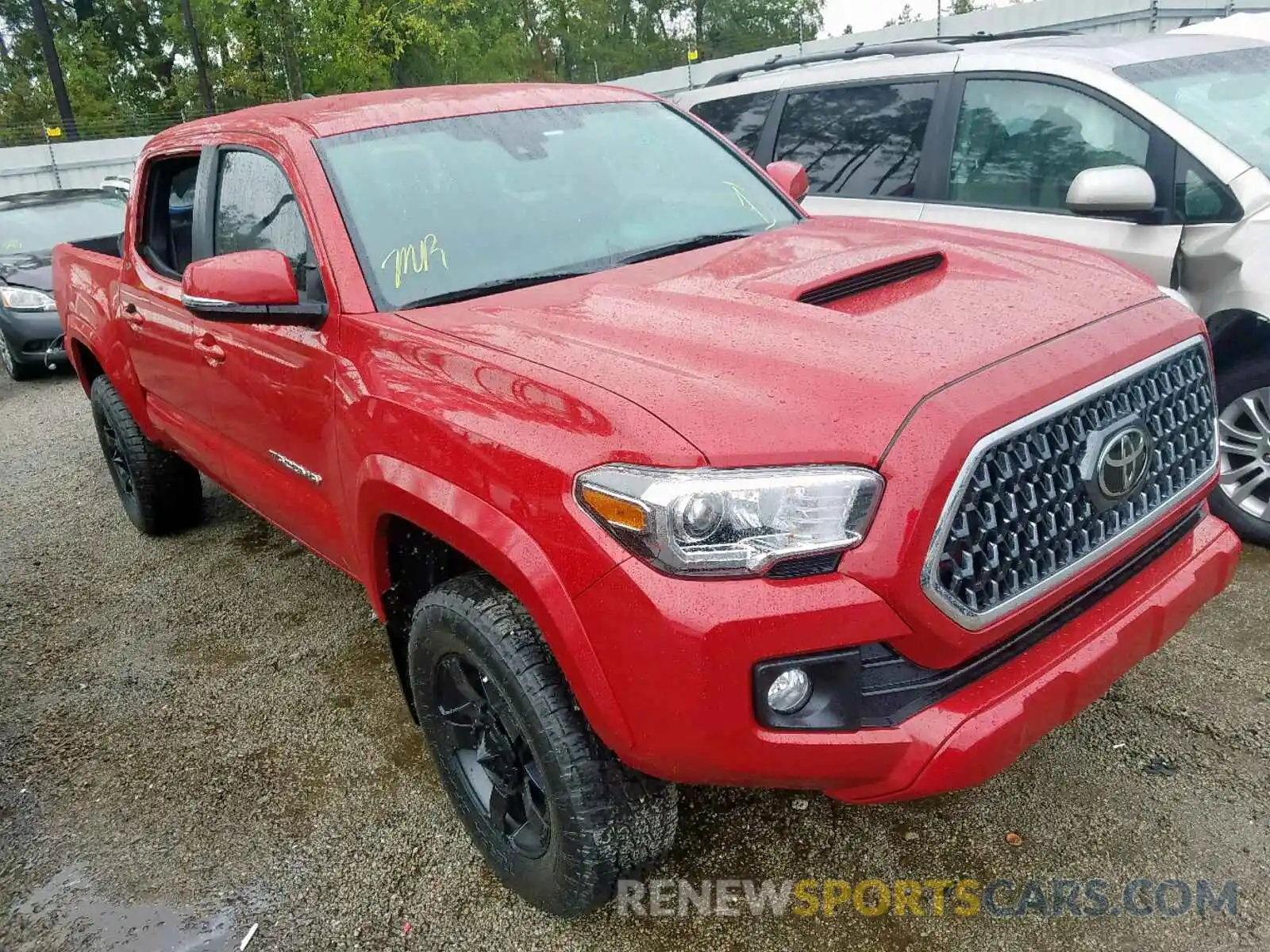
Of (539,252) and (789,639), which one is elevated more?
(539,252)

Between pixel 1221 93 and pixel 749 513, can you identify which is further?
pixel 1221 93

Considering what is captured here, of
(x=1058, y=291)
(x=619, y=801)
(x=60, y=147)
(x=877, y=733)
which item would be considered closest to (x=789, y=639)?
(x=877, y=733)

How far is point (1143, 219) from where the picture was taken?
3.74 m

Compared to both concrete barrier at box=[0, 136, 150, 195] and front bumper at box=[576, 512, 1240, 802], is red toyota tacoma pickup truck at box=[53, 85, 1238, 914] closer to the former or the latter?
front bumper at box=[576, 512, 1240, 802]

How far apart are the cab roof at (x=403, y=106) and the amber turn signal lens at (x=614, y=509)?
1.71 meters

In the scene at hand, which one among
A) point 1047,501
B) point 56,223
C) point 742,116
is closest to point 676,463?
point 1047,501

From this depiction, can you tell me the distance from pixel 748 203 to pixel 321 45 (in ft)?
97.4

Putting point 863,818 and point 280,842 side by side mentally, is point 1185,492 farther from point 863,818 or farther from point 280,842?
point 280,842

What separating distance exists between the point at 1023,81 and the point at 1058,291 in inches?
91.9

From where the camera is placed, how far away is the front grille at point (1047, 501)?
1.79 metres

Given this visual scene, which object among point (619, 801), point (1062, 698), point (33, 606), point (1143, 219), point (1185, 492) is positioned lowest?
point (33, 606)

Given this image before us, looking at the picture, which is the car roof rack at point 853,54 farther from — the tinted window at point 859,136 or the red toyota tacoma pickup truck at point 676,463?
the red toyota tacoma pickup truck at point 676,463

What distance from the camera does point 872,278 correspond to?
7.85ft

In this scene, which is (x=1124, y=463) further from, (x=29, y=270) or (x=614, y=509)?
(x=29, y=270)
